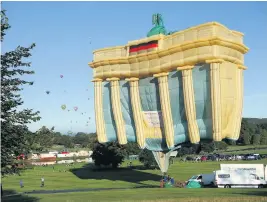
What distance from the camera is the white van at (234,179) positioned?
42188 millimetres

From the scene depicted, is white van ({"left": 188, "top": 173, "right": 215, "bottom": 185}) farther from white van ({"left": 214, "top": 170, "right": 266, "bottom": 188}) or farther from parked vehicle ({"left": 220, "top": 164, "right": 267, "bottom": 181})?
parked vehicle ({"left": 220, "top": 164, "right": 267, "bottom": 181})

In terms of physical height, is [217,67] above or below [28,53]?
above

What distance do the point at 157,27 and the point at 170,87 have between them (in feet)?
23.3

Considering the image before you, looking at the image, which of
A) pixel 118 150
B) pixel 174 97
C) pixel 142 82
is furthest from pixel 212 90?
pixel 118 150

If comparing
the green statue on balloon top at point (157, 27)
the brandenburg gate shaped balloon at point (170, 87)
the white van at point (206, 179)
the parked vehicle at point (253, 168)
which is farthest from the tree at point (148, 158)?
the green statue on balloon top at point (157, 27)

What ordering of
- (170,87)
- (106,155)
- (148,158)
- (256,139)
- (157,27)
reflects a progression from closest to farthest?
(170,87)
(157,27)
(148,158)
(106,155)
(256,139)

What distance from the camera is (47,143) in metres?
18.8

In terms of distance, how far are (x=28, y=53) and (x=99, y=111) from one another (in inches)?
1034

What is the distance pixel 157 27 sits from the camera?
132 ft

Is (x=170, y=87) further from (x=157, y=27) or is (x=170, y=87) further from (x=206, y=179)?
(x=206, y=179)

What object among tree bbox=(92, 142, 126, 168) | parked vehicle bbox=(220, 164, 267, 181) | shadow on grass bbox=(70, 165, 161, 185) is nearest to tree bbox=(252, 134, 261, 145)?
tree bbox=(92, 142, 126, 168)

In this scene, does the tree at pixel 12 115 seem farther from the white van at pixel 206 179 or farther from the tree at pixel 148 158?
the tree at pixel 148 158

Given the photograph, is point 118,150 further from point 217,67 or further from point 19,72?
point 19,72

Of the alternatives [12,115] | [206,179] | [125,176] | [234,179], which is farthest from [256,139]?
[12,115]
